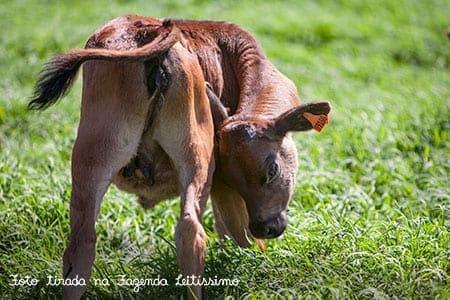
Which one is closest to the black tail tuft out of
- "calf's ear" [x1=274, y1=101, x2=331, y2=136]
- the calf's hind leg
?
the calf's hind leg

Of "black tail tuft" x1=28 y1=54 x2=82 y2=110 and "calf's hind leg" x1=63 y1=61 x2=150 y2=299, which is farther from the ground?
"black tail tuft" x1=28 y1=54 x2=82 y2=110

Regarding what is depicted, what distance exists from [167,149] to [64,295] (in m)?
1.03

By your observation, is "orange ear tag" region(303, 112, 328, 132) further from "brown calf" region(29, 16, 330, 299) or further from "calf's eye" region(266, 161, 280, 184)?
"calf's eye" region(266, 161, 280, 184)

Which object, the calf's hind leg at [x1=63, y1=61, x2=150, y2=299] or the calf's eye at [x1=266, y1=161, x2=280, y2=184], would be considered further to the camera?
the calf's eye at [x1=266, y1=161, x2=280, y2=184]

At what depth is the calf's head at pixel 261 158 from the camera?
545 centimetres

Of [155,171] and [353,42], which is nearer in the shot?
[155,171]

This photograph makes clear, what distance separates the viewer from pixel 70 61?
482cm

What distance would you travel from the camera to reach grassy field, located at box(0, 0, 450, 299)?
5309 millimetres

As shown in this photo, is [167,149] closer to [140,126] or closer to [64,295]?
[140,126]

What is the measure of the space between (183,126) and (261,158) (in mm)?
705

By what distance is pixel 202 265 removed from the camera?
4.97m

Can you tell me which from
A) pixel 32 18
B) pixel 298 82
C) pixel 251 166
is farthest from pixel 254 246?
pixel 32 18

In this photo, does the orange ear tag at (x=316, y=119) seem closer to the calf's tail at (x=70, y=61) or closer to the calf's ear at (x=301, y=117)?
the calf's ear at (x=301, y=117)

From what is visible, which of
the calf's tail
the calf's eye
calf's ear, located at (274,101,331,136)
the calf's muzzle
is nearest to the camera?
the calf's tail
